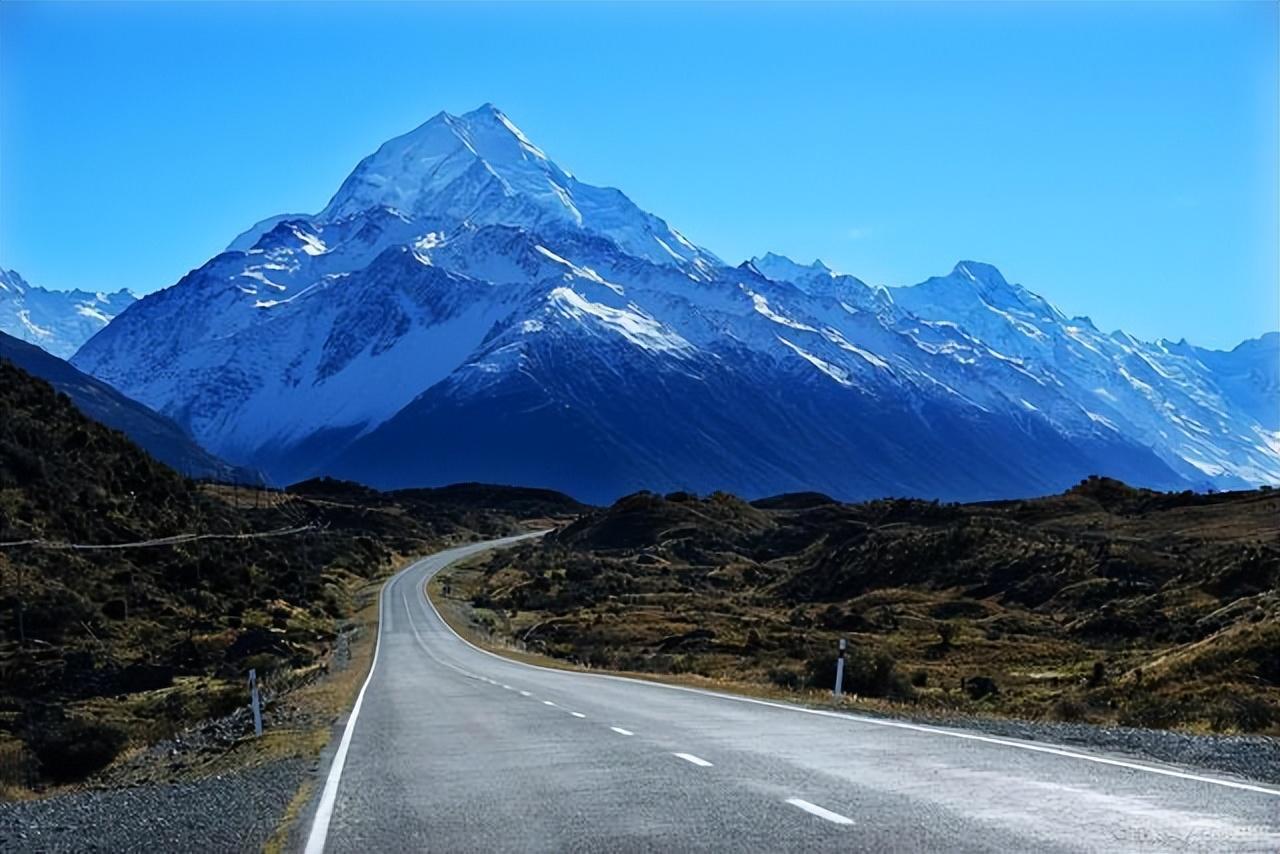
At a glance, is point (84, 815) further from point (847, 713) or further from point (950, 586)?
point (950, 586)

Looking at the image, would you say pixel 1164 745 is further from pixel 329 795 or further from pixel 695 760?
pixel 329 795

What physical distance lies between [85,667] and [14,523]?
476 inches

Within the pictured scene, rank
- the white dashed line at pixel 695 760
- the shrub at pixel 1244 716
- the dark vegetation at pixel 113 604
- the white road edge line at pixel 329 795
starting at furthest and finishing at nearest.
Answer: the dark vegetation at pixel 113 604 → the shrub at pixel 1244 716 → the white dashed line at pixel 695 760 → the white road edge line at pixel 329 795

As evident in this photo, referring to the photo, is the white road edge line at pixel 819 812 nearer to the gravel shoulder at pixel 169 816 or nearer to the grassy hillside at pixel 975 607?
the gravel shoulder at pixel 169 816

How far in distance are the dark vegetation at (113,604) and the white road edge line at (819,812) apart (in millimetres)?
22101

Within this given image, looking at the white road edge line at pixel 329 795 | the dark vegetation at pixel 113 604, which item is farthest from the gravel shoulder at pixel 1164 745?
the dark vegetation at pixel 113 604

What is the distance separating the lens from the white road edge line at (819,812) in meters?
10.4

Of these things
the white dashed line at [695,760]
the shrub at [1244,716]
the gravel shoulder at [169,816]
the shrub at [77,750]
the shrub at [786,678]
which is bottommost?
the shrub at [77,750]

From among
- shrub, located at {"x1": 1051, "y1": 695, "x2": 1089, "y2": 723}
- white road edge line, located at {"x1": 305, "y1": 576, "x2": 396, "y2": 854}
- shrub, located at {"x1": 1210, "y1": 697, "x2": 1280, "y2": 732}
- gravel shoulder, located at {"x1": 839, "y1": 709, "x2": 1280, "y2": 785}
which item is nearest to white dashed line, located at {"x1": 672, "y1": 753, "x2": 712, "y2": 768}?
white road edge line, located at {"x1": 305, "y1": 576, "x2": 396, "y2": 854}

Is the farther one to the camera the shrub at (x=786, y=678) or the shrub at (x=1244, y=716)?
the shrub at (x=786, y=678)

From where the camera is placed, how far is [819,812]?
1077cm

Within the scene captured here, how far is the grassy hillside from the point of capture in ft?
98.0

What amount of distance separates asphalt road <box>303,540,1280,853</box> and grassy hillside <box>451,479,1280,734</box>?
8.41 metres

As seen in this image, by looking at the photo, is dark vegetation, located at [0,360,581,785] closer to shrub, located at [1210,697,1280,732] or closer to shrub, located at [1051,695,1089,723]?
shrub, located at [1051,695,1089,723]
